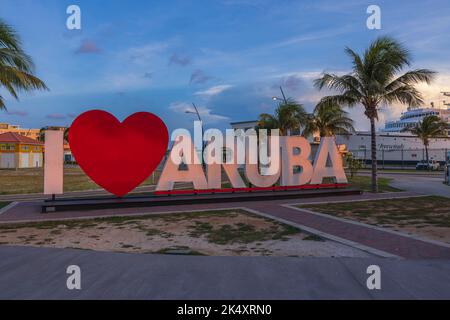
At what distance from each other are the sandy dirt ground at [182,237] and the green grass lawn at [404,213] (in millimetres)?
2990

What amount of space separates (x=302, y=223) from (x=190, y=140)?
6.89m

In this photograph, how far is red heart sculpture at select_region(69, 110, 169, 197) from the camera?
537 inches

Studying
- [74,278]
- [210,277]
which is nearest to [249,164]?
[210,277]

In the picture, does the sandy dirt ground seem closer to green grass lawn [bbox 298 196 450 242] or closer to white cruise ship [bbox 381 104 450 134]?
green grass lawn [bbox 298 196 450 242]

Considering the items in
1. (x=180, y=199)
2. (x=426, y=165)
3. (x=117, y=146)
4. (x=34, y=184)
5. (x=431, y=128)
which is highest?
(x=431, y=128)

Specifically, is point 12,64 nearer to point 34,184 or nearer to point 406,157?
point 34,184

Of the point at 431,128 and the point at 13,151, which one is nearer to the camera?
the point at 431,128

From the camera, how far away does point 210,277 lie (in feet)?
18.7

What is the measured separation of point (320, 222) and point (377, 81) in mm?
12267

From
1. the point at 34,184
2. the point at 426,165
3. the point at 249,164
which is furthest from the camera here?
the point at 426,165
